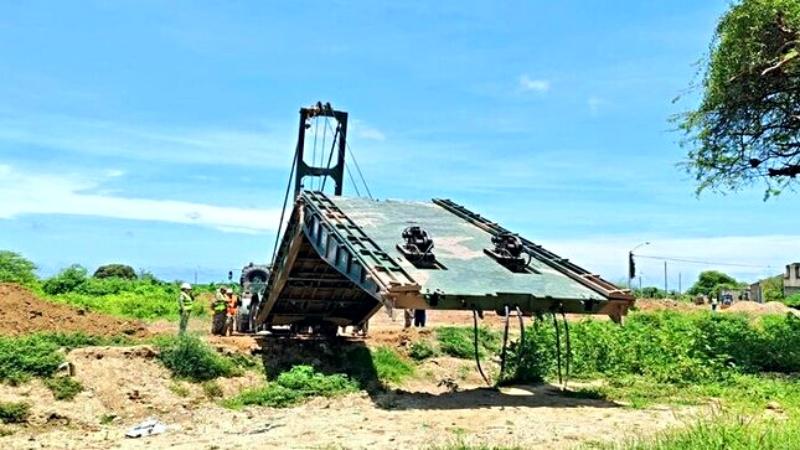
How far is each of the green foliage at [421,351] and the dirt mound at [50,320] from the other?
19.3 feet

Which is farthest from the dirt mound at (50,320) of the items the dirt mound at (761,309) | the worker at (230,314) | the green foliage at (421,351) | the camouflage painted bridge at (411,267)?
the dirt mound at (761,309)

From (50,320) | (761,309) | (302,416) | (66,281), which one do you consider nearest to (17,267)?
(66,281)

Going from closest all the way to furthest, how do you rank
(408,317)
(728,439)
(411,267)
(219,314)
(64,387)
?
(728,439), (411,267), (64,387), (219,314), (408,317)

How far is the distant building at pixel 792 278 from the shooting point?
63.2 m

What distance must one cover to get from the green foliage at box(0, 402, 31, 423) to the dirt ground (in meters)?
0.14

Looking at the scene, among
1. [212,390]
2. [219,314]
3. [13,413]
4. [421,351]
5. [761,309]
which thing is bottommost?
[13,413]

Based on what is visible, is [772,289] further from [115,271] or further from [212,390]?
[212,390]

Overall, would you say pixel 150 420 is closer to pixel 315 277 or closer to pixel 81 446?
pixel 81 446

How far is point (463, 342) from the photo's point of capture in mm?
19422

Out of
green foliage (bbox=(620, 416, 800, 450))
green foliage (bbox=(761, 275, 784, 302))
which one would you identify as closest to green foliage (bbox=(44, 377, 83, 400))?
green foliage (bbox=(620, 416, 800, 450))

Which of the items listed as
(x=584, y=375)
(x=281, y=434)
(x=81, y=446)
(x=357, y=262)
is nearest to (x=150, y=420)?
(x=81, y=446)

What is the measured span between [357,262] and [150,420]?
398 cm

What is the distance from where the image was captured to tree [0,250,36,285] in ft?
111

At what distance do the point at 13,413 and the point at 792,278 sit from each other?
62896 millimetres
